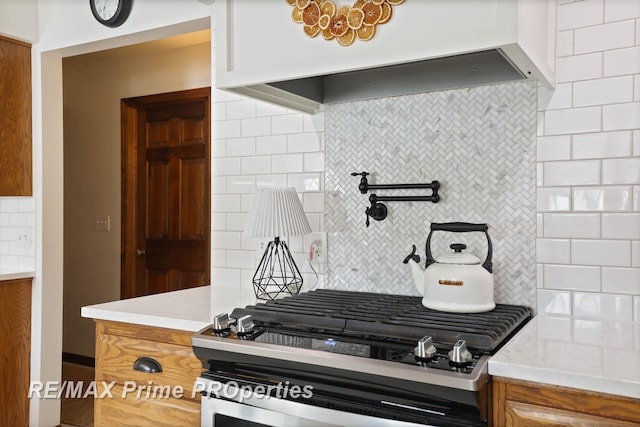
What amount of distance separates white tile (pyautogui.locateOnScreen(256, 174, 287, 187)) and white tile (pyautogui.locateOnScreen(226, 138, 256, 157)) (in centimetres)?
12

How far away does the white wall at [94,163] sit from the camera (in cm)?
411

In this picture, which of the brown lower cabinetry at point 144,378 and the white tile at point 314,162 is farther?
the white tile at point 314,162

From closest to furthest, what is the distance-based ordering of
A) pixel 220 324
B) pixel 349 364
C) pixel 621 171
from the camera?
pixel 349 364 < pixel 220 324 < pixel 621 171

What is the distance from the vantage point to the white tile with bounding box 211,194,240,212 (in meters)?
2.39

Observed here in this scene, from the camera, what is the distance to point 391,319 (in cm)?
150

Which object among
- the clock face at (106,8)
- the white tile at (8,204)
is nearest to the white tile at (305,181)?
the clock face at (106,8)

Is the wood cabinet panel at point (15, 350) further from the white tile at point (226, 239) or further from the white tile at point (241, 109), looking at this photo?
the white tile at point (241, 109)

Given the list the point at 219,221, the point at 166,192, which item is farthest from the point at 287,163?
the point at 166,192

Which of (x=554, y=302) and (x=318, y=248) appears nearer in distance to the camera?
(x=554, y=302)

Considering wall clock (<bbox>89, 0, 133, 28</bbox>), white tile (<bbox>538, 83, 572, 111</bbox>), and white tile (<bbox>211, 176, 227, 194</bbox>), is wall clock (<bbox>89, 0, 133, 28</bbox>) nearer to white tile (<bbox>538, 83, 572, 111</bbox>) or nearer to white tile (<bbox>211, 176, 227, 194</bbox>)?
white tile (<bbox>211, 176, 227, 194</bbox>)

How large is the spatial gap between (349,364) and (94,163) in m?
3.67

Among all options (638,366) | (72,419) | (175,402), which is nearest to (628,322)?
(638,366)

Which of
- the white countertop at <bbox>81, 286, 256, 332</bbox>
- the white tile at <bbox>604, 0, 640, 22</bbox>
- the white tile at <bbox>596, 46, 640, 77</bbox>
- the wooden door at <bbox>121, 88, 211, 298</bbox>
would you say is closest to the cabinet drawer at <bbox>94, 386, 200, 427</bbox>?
the white countertop at <bbox>81, 286, 256, 332</bbox>

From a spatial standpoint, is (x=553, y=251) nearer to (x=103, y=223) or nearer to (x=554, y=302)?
(x=554, y=302)
